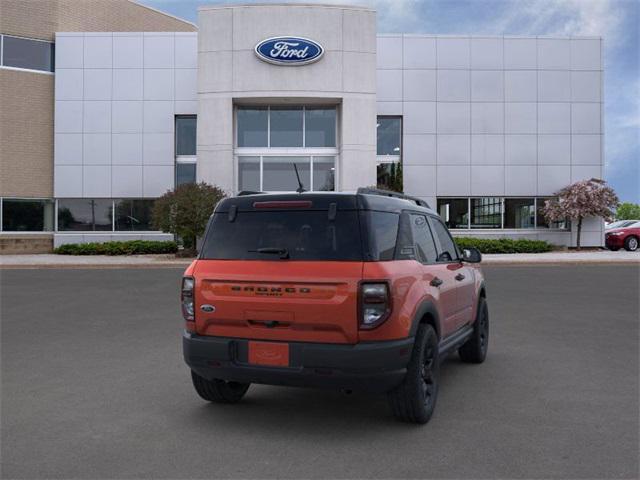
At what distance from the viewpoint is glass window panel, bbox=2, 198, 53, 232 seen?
27094 mm

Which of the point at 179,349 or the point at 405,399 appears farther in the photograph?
the point at 179,349

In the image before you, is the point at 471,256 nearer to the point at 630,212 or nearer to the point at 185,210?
the point at 185,210

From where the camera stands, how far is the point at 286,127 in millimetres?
26156

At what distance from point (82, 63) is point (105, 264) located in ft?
40.8

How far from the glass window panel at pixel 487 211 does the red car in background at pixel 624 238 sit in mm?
5361

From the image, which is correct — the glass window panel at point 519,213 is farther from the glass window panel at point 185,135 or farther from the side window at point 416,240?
the side window at point 416,240

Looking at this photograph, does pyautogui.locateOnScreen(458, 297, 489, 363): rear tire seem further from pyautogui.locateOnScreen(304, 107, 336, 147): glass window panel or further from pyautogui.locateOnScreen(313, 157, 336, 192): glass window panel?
pyautogui.locateOnScreen(304, 107, 336, 147): glass window panel

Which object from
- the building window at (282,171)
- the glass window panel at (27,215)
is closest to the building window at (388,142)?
the building window at (282,171)

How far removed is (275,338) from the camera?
4.19m

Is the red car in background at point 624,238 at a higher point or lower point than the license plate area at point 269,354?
higher

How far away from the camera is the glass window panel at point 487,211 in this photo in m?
28.0

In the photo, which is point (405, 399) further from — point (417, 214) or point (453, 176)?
point (453, 176)

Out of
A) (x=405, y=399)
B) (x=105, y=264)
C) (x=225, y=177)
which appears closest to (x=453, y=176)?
(x=225, y=177)

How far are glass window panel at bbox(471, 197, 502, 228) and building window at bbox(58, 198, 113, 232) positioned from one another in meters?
17.5
